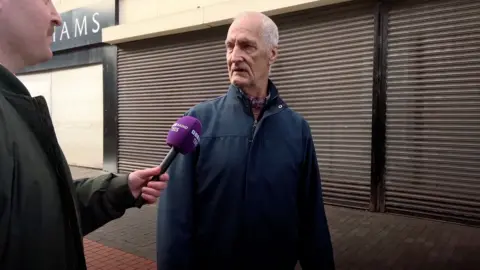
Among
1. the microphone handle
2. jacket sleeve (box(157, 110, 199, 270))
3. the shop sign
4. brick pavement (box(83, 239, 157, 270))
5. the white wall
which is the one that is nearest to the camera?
the microphone handle

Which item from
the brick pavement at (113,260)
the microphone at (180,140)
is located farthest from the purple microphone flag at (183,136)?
the brick pavement at (113,260)

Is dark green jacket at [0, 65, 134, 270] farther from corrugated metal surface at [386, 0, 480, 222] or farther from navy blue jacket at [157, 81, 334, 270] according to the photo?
corrugated metal surface at [386, 0, 480, 222]

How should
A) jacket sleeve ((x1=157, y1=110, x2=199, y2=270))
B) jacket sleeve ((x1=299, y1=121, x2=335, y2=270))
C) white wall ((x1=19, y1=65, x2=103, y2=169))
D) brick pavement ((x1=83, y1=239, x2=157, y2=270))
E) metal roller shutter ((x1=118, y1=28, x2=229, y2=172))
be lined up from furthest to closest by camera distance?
white wall ((x1=19, y1=65, x2=103, y2=169)), metal roller shutter ((x1=118, y1=28, x2=229, y2=172)), brick pavement ((x1=83, y1=239, x2=157, y2=270)), jacket sleeve ((x1=299, y1=121, x2=335, y2=270)), jacket sleeve ((x1=157, y1=110, x2=199, y2=270))

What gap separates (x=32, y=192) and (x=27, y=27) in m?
0.52

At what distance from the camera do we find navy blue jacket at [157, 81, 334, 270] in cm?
195

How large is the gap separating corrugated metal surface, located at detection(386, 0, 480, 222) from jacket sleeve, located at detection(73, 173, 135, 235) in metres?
5.49

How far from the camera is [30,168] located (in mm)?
1157

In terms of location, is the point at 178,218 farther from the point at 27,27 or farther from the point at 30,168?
the point at 27,27

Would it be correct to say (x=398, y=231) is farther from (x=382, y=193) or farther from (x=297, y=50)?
(x=297, y=50)

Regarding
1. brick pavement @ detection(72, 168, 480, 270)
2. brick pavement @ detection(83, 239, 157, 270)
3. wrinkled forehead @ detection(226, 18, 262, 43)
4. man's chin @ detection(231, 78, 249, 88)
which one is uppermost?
wrinkled forehead @ detection(226, 18, 262, 43)

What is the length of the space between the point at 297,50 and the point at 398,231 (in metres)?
3.57

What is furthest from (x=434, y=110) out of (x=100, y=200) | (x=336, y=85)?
(x=100, y=200)

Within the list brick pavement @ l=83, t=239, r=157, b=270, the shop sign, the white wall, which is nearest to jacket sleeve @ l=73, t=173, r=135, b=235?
brick pavement @ l=83, t=239, r=157, b=270

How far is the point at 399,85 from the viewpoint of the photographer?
248 inches
